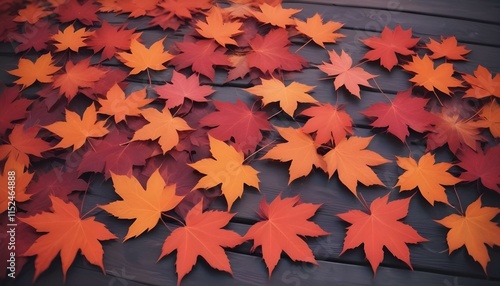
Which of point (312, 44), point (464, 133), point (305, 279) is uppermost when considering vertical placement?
point (312, 44)

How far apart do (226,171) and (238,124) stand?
6.4 inches

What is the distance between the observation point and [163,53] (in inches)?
48.0

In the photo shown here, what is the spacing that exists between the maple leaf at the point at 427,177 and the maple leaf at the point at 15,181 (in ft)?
3.12

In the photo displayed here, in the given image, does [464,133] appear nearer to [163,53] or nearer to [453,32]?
[453,32]

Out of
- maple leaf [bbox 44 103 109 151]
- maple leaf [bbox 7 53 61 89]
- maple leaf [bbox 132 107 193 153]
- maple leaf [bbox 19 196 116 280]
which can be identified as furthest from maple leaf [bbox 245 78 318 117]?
maple leaf [bbox 7 53 61 89]

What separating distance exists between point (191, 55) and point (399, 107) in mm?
702

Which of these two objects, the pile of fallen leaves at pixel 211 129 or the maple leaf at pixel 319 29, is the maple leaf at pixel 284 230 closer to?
the pile of fallen leaves at pixel 211 129

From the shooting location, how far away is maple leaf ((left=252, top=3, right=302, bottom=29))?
130 centimetres

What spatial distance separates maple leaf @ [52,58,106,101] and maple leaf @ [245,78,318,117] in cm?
52

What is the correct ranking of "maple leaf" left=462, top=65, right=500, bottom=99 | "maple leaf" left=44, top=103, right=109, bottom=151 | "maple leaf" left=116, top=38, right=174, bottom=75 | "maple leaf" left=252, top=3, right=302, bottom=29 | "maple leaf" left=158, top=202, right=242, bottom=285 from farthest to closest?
"maple leaf" left=252, top=3, right=302, bottom=29 < "maple leaf" left=116, top=38, right=174, bottom=75 < "maple leaf" left=462, top=65, right=500, bottom=99 < "maple leaf" left=44, top=103, right=109, bottom=151 < "maple leaf" left=158, top=202, right=242, bottom=285

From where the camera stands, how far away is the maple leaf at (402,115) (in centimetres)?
98

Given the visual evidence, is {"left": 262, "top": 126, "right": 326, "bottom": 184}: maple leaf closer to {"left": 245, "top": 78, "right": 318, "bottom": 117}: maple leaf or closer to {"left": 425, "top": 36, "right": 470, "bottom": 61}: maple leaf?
{"left": 245, "top": 78, "right": 318, "bottom": 117}: maple leaf

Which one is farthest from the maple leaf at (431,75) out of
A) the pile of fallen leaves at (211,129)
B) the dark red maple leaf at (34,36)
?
the dark red maple leaf at (34,36)

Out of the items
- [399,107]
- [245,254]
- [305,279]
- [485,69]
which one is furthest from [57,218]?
[485,69]
